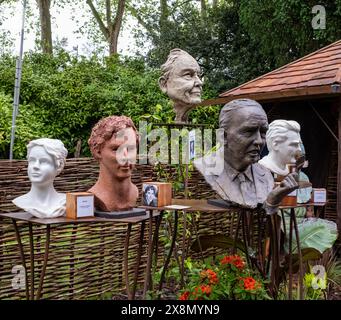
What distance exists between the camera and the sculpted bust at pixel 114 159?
3.22 metres

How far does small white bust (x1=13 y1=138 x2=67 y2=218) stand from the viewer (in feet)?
10.0

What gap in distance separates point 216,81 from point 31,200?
7.46m

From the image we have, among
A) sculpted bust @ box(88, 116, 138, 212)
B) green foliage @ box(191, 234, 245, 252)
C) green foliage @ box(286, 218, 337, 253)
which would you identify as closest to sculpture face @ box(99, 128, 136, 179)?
sculpted bust @ box(88, 116, 138, 212)

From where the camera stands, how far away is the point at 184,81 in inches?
165

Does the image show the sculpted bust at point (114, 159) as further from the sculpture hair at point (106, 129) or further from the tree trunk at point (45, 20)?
the tree trunk at point (45, 20)

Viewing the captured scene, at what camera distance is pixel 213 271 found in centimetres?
335

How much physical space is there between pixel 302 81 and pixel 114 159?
323 centimetres

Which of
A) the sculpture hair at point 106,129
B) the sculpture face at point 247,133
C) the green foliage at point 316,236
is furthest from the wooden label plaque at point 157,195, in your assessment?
the green foliage at point 316,236

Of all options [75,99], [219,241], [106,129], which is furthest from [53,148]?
[75,99]

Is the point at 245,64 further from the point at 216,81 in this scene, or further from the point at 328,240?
the point at 328,240

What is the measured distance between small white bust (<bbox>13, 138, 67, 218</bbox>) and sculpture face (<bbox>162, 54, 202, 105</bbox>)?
1.36 m

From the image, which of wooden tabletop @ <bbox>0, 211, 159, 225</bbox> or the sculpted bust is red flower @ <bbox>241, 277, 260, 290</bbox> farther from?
the sculpted bust

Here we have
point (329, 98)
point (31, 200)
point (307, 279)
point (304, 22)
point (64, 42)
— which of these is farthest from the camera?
point (64, 42)
